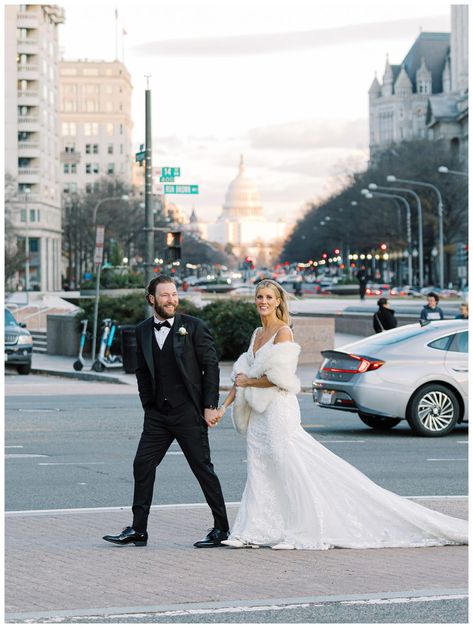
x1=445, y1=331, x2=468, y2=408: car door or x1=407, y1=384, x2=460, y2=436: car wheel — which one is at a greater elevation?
x1=445, y1=331, x2=468, y2=408: car door

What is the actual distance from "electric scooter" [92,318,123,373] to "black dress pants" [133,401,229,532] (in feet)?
76.5

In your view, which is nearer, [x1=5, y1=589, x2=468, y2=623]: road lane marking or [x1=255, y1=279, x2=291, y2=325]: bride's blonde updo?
[x1=5, y1=589, x2=468, y2=623]: road lane marking

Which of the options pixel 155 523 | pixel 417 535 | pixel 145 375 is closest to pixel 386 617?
pixel 417 535

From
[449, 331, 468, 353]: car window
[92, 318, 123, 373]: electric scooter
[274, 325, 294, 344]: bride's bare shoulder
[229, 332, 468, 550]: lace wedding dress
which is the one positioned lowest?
[92, 318, 123, 373]: electric scooter

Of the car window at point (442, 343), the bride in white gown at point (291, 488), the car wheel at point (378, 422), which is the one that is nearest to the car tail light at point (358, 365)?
the car window at point (442, 343)

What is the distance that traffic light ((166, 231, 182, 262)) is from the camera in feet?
111

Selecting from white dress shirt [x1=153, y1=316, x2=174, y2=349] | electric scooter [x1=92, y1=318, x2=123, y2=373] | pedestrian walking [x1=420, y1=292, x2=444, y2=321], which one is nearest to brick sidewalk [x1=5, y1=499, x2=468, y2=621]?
white dress shirt [x1=153, y1=316, x2=174, y2=349]

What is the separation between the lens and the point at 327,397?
18.3 m

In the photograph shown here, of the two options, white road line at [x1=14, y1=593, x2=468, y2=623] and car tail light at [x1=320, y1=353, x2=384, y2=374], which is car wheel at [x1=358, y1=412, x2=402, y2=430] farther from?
white road line at [x1=14, y1=593, x2=468, y2=623]

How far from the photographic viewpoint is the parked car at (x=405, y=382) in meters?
18.0

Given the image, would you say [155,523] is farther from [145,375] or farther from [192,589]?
[192,589]

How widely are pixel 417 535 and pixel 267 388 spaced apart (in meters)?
1.44

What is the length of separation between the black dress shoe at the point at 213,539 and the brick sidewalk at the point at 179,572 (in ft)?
0.32

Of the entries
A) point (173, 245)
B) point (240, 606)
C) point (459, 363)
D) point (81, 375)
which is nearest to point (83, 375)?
point (81, 375)
